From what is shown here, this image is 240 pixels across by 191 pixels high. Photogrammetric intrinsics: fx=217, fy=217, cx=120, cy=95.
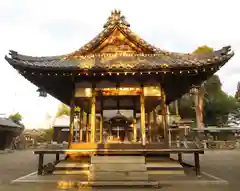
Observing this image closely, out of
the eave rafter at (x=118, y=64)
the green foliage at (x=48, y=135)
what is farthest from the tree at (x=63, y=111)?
the eave rafter at (x=118, y=64)

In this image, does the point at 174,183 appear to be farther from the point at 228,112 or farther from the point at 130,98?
the point at 228,112

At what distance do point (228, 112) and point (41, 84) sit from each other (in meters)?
46.5

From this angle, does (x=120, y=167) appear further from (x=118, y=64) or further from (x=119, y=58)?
(x=119, y=58)

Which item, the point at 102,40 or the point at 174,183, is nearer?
the point at 174,183

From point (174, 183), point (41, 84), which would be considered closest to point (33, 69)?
point (41, 84)

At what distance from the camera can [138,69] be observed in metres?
9.44

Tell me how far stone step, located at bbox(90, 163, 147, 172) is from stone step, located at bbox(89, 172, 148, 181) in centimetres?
16

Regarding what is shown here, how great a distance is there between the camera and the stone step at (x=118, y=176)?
8.27 m

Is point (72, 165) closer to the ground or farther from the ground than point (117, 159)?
closer to the ground

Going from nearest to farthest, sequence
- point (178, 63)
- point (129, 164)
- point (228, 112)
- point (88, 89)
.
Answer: point (129, 164) → point (178, 63) → point (88, 89) → point (228, 112)

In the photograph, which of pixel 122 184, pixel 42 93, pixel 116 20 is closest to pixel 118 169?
pixel 122 184

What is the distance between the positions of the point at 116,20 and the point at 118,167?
7.92m

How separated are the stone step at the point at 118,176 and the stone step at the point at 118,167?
16 cm

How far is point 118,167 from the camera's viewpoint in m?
8.88
